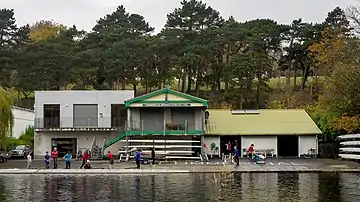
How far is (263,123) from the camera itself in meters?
60.5

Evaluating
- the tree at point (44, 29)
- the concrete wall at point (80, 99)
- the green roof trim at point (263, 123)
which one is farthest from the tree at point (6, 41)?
the green roof trim at point (263, 123)

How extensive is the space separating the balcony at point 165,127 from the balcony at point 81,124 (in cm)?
270

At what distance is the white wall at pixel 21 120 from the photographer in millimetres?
68625

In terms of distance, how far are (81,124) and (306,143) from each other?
23874mm

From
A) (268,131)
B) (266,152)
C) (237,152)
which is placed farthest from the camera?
(268,131)

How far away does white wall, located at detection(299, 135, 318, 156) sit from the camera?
190ft

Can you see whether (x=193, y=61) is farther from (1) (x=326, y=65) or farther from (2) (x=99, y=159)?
(2) (x=99, y=159)

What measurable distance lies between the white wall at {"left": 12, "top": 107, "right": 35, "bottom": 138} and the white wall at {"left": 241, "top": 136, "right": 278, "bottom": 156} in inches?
1116

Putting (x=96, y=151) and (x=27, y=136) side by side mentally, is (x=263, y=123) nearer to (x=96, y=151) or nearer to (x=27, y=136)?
(x=96, y=151)

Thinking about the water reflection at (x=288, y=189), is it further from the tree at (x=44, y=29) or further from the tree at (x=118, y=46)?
the tree at (x=44, y=29)

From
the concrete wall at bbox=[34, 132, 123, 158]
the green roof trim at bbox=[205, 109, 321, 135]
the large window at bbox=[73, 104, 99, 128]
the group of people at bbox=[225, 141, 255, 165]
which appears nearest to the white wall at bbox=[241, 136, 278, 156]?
the green roof trim at bbox=[205, 109, 321, 135]

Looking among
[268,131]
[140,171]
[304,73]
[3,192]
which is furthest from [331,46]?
[3,192]

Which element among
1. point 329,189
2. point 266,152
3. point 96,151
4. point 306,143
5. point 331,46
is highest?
point 331,46

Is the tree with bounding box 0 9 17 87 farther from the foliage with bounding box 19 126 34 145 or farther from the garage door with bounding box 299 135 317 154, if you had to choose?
the garage door with bounding box 299 135 317 154
